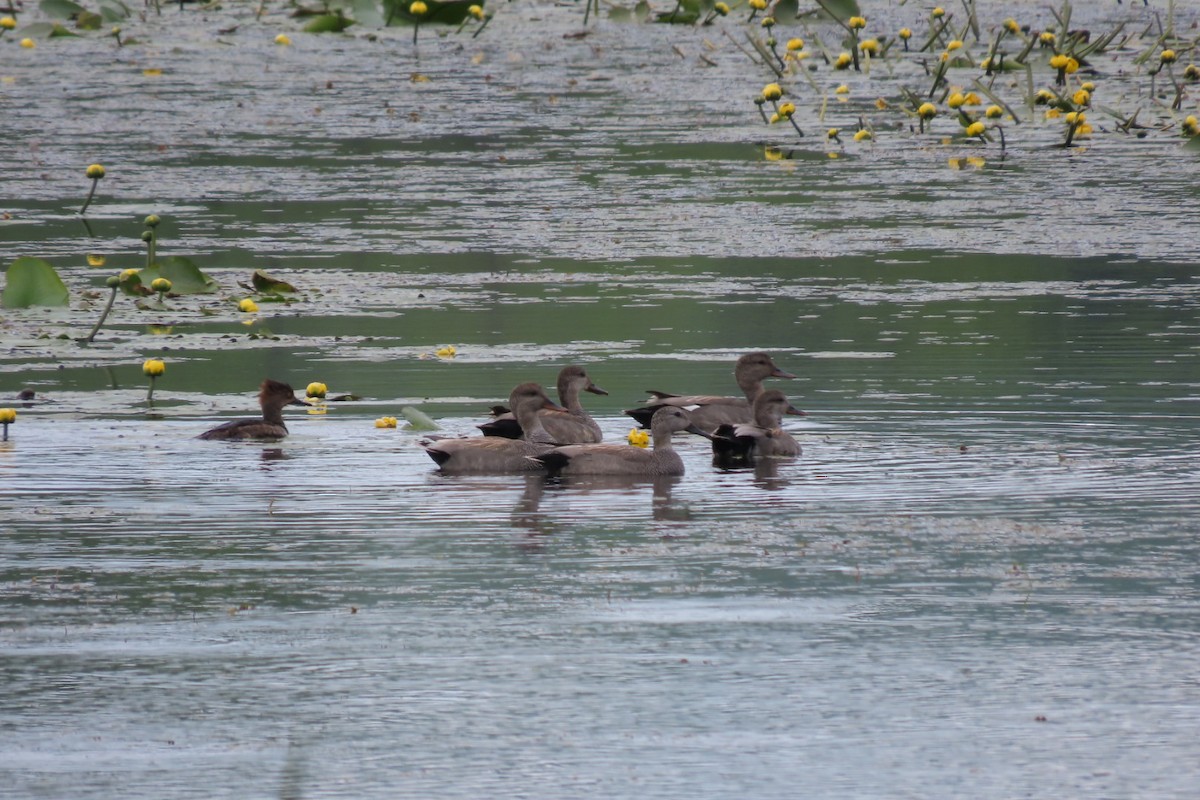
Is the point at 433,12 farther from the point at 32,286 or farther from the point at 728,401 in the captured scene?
the point at 728,401

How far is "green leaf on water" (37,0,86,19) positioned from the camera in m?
25.2

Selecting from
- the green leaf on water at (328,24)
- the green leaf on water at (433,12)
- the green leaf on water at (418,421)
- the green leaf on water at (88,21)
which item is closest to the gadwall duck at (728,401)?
the green leaf on water at (418,421)

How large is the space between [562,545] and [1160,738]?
A: 2.50m


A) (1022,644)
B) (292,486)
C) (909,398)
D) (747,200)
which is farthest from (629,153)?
(1022,644)

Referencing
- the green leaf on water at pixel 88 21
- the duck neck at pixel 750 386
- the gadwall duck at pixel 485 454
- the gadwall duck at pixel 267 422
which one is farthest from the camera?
the green leaf on water at pixel 88 21

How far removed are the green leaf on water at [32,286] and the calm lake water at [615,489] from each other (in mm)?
113

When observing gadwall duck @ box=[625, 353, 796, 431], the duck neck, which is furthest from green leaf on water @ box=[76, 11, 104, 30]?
the duck neck

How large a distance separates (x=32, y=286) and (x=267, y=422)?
3.25m

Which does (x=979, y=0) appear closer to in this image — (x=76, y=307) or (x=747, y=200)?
(x=747, y=200)

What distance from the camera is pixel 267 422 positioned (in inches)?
370

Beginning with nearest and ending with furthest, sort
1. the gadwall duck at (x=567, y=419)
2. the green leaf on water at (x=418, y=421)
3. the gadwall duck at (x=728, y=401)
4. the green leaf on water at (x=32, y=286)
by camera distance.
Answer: the green leaf on water at (x=418, y=421)
the gadwall duck at (x=567, y=419)
the gadwall duck at (x=728, y=401)
the green leaf on water at (x=32, y=286)

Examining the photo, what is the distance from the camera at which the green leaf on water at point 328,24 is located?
24.9m

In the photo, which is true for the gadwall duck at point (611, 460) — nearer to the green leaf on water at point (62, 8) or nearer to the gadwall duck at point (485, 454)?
the gadwall duck at point (485, 454)

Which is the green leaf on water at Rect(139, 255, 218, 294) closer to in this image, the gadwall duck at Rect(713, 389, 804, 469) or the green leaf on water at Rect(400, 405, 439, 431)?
the green leaf on water at Rect(400, 405, 439, 431)
